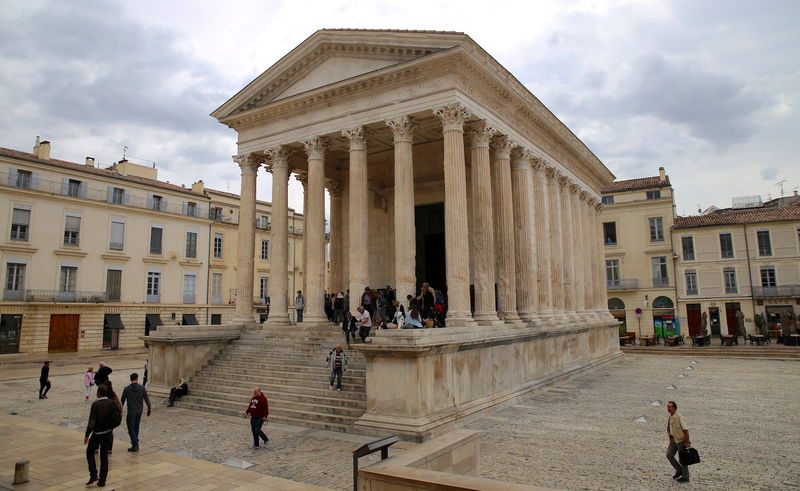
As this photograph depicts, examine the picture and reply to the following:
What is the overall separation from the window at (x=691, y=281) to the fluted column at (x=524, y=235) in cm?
2661

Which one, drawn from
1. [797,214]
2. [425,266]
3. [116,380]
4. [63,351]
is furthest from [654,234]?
[63,351]

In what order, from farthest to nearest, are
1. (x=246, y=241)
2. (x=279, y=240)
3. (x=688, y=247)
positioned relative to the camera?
(x=688, y=247) → (x=246, y=241) → (x=279, y=240)

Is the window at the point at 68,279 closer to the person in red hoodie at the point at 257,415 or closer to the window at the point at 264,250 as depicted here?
the window at the point at 264,250

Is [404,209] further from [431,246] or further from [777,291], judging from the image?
[777,291]

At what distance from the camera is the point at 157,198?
3762 centimetres

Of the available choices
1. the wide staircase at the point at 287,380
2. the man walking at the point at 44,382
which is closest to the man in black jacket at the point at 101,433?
the wide staircase at the point at 287,380

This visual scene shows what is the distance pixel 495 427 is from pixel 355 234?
24.4ft

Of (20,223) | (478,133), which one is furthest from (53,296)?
(478,133)

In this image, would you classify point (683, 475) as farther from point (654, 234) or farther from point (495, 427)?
point (654, 234)

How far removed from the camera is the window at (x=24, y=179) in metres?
31.1

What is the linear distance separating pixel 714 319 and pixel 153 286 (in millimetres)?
40581

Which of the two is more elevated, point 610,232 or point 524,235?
point 610,232

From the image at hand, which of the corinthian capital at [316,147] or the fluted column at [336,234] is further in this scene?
the fluted column at [336,234]

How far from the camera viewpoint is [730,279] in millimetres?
38562
